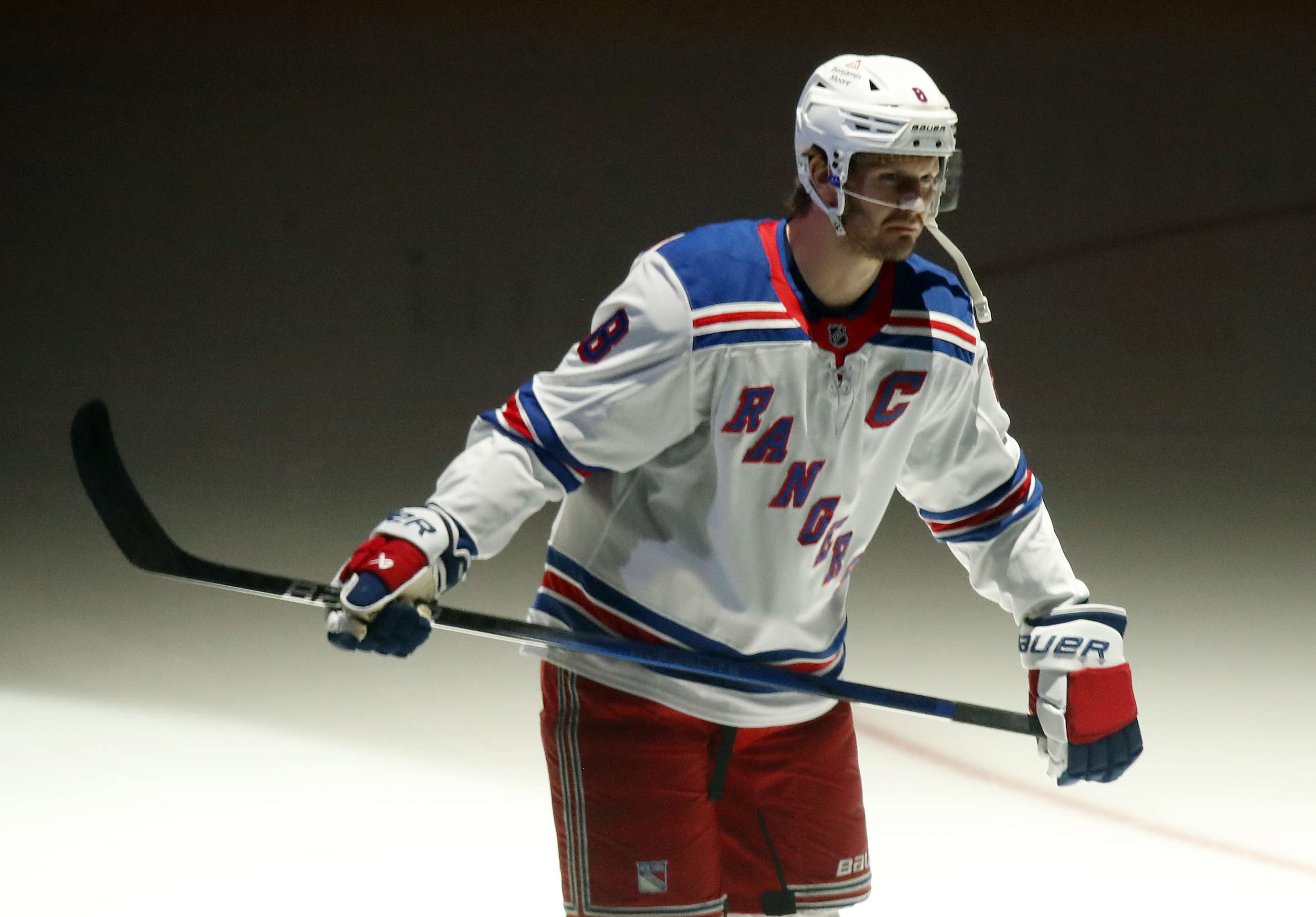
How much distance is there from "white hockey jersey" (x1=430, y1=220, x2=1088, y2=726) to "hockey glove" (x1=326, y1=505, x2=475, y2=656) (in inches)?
1.9

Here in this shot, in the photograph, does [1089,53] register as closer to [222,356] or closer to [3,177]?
[222,356]

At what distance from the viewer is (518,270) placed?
589 centimetres

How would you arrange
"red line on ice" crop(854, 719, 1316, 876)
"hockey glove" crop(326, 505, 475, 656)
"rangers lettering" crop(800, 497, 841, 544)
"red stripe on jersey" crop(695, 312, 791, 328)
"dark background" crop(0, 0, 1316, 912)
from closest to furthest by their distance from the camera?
"hockey glove" crop(326, 505, 475, 656), "red stripe on jersey" crop(695, 312, 791, 328), "rangers lettering" crop(800, 497, 841, 544), "red line on ice" crop(854, 719, 1316, 876), "dark background" crop(0, 0, 1316, 912)

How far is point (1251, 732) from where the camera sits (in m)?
3.18

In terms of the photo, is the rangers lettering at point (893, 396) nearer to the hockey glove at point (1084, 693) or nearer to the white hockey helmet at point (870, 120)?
the white hockey helmet at point (870, 120)

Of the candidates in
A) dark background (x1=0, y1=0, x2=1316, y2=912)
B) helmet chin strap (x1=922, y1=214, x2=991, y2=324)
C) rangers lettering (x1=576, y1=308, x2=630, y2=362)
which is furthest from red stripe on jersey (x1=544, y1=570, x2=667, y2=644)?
dark background (x1=0, y1=0, x2=1316, y2=912)

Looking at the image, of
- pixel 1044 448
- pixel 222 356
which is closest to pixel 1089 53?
pixel 1044 448

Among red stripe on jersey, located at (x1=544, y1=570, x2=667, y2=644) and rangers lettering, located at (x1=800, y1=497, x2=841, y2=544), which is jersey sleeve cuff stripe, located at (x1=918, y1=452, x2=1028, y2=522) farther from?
red stripe on jersey, located at (x1=544, y1=570, x2=667, y2=644)

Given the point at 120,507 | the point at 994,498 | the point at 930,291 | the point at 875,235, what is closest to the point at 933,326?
the point at 930,291

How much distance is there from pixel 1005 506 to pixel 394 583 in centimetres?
76

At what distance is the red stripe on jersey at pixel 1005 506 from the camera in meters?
1.93

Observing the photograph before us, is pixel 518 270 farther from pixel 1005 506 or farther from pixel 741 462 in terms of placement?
pixel 741 462

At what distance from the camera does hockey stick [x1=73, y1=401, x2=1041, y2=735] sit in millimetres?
1770

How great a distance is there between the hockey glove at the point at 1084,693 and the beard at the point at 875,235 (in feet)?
1.63
